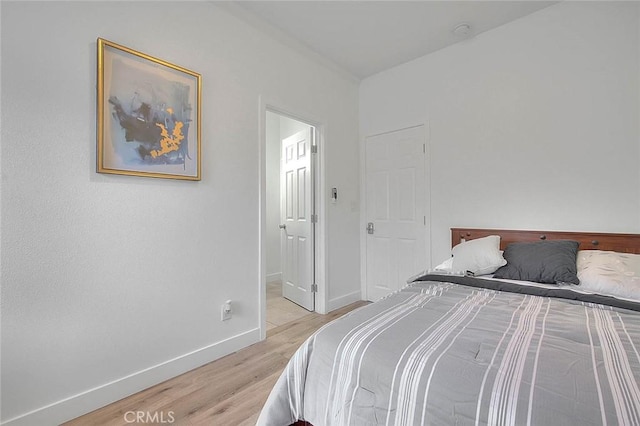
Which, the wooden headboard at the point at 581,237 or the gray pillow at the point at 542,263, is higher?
the wooden headboard at the point at 581,237

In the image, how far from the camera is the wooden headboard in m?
1.93

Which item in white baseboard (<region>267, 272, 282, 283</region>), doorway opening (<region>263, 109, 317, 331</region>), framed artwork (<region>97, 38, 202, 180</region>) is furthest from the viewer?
white baseboard (<region>267, 272, 282, 283</region>)

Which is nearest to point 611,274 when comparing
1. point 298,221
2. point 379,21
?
point 379,21

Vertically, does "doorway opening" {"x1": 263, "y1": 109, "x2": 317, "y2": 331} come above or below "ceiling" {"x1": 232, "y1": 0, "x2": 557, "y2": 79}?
below

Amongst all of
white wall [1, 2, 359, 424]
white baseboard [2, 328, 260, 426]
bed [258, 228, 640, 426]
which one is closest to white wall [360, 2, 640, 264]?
bed [258, 228, 640, 426]

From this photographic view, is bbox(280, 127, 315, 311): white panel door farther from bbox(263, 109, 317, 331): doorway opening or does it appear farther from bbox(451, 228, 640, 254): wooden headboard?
bbox(451, 228, 640, 254): wooden headboard

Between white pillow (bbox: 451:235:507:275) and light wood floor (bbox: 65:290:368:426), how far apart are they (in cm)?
146

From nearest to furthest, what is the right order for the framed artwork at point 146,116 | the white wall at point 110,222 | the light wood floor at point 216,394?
the white wall at point 110,222, the light wood floor at point 216,394, the framed artwork at point 146,116

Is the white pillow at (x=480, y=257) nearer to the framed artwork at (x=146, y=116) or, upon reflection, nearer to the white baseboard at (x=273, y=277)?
the framed artwork at (x=146, y=116)

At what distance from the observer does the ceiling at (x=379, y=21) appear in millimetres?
2223

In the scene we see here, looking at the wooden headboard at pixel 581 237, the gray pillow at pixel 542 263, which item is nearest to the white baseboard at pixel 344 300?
the wooden headboard at pixel 581 237

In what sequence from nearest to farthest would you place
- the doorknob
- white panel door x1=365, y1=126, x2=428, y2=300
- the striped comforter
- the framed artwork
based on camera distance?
the striped comforter < the framed artwork < white panel door x1=365, y1=126, x2=428, y2=300 < the doorknob

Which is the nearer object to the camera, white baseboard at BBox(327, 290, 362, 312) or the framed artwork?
the framed artwork

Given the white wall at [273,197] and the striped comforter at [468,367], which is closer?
the striped comforter at [468,367]
